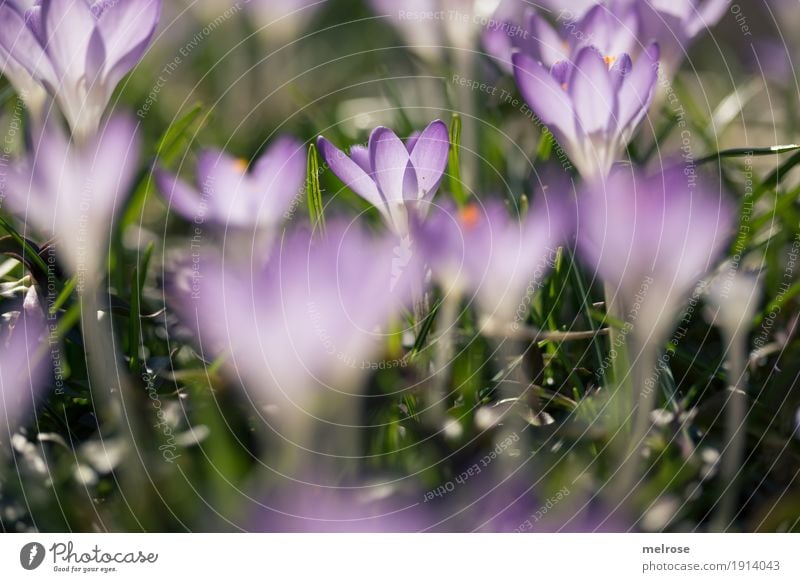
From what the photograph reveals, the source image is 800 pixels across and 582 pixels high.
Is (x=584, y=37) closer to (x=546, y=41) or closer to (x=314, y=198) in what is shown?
(x=546, y=41)

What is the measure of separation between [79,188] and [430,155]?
13 cm

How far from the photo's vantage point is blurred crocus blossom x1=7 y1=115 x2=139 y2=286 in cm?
29

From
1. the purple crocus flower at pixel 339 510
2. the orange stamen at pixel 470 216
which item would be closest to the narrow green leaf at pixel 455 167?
the orange stamen at pixel 470 216

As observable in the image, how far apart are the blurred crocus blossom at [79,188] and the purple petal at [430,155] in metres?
0.11

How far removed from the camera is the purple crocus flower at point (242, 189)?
0.30 metres

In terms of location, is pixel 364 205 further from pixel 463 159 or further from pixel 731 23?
pixel 731 23

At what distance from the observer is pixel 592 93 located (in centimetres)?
28

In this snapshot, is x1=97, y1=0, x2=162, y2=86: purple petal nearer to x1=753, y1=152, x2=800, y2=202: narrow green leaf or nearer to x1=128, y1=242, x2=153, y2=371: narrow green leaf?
x1=128, y1=242, x2=153, y2=371: narrow green leaf

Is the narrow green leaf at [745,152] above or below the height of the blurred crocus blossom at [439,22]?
below

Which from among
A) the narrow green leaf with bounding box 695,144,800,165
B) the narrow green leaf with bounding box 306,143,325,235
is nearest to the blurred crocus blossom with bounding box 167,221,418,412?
the narrow green leaf with bounding box 306,143,325,235

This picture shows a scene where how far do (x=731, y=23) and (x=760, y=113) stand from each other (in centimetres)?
5

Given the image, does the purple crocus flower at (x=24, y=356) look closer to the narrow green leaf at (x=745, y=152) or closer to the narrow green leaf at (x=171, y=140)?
the narrow green leaf at (x=171, y=140)

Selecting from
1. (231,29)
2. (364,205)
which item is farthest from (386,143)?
(231,29)

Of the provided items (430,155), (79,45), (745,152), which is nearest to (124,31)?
(79,45)
